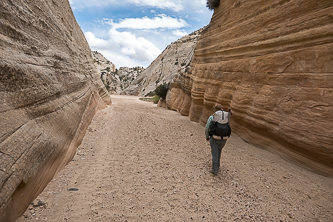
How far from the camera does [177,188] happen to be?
3.66 m

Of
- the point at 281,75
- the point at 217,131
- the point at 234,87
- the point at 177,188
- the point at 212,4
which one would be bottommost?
the point at 177,188

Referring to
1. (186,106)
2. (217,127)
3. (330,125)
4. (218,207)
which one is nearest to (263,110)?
(330,125)

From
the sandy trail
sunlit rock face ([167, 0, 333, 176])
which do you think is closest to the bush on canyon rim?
sunlit rock face ([167, 0, 333, 176])

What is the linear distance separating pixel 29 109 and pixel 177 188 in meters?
3.13

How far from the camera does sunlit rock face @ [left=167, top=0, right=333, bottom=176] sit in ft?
15.2

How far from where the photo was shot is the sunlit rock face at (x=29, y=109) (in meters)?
2.49

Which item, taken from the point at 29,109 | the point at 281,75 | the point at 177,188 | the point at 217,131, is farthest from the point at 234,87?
the point at 29,109

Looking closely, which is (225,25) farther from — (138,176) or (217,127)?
(138,176)

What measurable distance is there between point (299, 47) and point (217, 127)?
12.3 feet

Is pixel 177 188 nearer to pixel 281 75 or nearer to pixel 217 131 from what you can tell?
pixel 217 131

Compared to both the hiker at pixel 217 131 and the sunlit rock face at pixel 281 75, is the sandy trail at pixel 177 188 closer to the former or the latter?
the hiker at pixel 217 131

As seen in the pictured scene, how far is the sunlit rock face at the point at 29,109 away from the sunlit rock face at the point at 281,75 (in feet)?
19.9

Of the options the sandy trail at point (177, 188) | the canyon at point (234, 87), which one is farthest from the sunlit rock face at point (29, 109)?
the sandy trail at point (177, 188)

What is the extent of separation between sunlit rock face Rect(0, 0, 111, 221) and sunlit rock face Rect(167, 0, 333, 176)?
6.06 m
